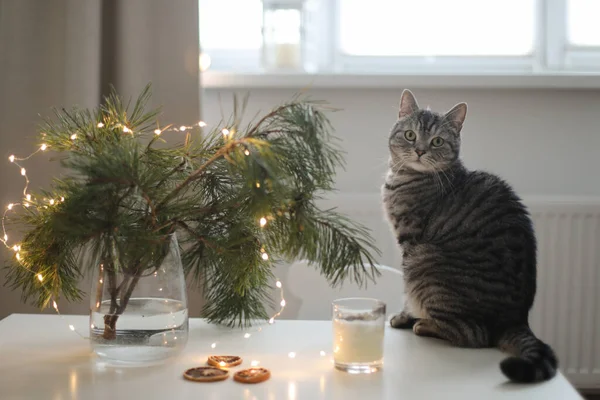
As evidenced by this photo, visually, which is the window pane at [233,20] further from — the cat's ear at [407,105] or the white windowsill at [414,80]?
the cat's ear at [407,105]

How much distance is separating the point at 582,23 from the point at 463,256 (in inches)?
54.8

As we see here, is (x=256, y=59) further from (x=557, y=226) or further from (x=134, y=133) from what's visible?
(x=134, y=133)

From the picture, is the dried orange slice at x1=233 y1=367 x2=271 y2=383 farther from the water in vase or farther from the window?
the window

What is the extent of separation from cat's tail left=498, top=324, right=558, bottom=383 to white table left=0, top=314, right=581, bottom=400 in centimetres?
1

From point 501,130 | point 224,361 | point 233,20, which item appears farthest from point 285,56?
point 224,361

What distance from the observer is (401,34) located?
89.4 inches

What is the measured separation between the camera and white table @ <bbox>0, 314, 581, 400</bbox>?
0.86 metres

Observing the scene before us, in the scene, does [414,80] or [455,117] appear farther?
[414,80]

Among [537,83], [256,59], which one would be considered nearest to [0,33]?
[256,59]

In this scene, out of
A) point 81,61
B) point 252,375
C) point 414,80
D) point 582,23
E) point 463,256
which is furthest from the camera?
point 582,23

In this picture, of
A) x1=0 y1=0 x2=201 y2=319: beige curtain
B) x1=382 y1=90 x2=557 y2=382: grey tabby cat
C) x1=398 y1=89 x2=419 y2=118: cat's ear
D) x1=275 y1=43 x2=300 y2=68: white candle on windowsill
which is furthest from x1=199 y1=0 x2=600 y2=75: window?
x1=382 y1=90 x2=557 y2=382: grey tabby cat

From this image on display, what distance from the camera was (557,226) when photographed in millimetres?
2045

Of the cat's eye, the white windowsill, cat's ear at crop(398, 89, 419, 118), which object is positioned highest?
the white windowsill

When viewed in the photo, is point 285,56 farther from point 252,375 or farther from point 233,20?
point 252,375
